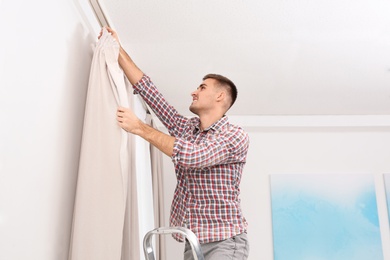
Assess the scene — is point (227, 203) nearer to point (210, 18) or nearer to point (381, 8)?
point (210, 18)

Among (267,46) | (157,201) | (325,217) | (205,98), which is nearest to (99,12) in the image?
(205,98)

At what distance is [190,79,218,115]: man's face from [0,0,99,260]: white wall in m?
0.64

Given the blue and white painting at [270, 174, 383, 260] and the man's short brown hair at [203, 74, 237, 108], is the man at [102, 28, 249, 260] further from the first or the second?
the blue and white painting at [270, 174, 383, 260]

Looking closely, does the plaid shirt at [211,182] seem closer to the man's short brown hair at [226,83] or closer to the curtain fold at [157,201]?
the man's short brown hair at [226,83]

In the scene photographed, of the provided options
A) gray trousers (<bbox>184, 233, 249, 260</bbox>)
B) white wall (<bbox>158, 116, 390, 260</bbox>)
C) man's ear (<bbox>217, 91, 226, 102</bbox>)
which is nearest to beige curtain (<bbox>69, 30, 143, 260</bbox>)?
gray trousers (<bbox>184, 233, 249, 260</bbox>)

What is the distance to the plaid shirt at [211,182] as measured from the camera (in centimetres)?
185

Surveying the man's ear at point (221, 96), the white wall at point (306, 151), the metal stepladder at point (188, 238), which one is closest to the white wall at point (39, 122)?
the metal stepladder at point (188, 238)

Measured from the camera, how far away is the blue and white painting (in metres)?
4.14

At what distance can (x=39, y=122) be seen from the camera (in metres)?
1.58

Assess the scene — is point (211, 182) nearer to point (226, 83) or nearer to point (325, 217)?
point (226, 83)

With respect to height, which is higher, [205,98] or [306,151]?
[306,151]

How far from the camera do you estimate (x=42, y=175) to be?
1587 millimetres

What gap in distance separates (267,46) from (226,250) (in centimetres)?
165

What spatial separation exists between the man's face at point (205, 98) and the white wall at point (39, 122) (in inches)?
25.0
